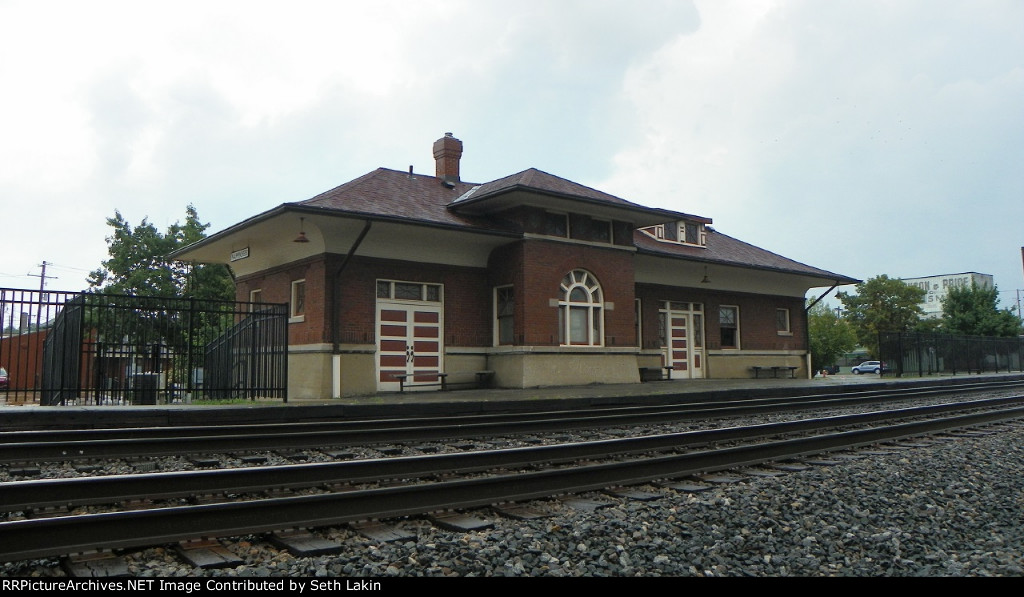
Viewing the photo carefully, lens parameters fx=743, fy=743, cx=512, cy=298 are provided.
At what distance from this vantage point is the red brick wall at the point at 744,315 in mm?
24547

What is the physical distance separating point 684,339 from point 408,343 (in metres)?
10.9

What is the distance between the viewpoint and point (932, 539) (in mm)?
5082

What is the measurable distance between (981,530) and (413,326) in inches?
600

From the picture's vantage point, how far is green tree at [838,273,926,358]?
2557 inches

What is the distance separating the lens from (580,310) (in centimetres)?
2094

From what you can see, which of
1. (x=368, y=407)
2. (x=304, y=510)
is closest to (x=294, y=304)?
(x=368, y=407)

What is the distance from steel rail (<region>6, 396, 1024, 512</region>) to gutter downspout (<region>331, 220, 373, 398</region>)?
1028cm

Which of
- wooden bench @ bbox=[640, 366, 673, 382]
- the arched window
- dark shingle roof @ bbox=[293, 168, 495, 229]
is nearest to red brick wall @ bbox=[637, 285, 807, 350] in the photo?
wooden bench @ bbox=[640, 366, 673, 382]

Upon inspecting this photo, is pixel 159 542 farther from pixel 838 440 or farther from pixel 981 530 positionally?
pixel 838 440

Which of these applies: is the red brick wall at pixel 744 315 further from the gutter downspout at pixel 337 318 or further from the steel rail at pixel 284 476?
the steel rail at pixel 284 476

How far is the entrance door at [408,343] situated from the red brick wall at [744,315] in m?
7.75

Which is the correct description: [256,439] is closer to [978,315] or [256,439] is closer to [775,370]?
[775,370]

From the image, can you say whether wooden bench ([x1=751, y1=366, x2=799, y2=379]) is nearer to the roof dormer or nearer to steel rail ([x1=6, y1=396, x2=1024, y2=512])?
the roof dormer
